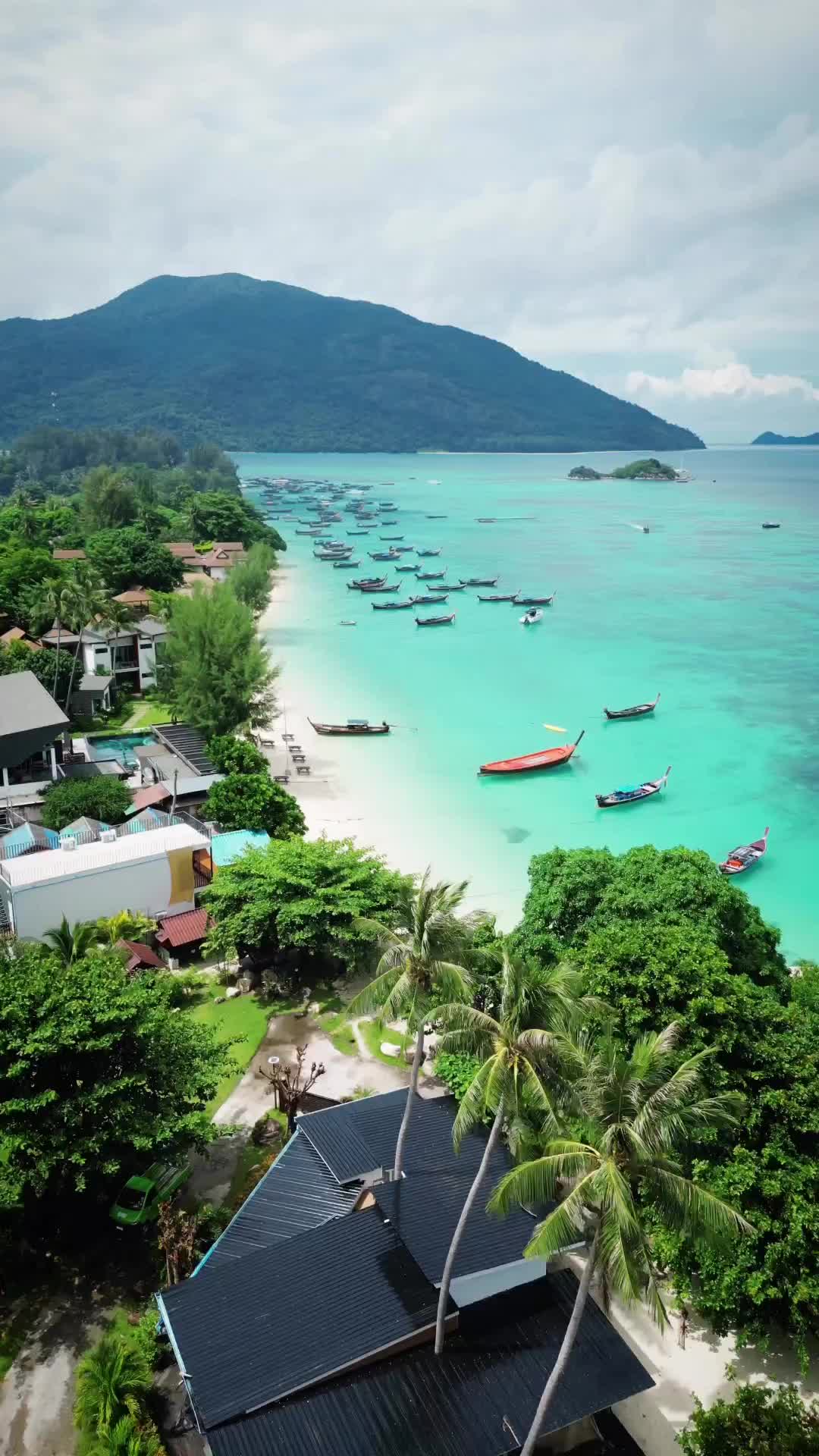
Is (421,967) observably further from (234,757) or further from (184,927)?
(234,757)

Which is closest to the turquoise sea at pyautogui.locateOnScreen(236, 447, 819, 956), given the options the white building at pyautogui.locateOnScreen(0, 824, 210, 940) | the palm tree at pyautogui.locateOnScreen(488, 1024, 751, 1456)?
the white building at pyautogui.locateOnScreen(0, 824, 210, 940)

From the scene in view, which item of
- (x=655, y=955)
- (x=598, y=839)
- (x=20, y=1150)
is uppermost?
(x=655, y=955)

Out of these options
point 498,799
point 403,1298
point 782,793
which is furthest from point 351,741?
point 403,1298

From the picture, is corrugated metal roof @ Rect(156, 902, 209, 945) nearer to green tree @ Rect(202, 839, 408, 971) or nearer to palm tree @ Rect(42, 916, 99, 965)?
green tree @ Rect(202, 839, 408, 971)

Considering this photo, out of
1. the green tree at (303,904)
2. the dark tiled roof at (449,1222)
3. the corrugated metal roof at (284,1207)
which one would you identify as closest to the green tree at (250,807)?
the green tree at (303,904)

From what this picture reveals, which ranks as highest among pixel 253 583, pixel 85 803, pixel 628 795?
pixel 253 583

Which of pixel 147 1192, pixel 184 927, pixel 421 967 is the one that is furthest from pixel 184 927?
pixel 421 967

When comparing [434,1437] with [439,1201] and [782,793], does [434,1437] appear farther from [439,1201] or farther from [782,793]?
[782,793]
